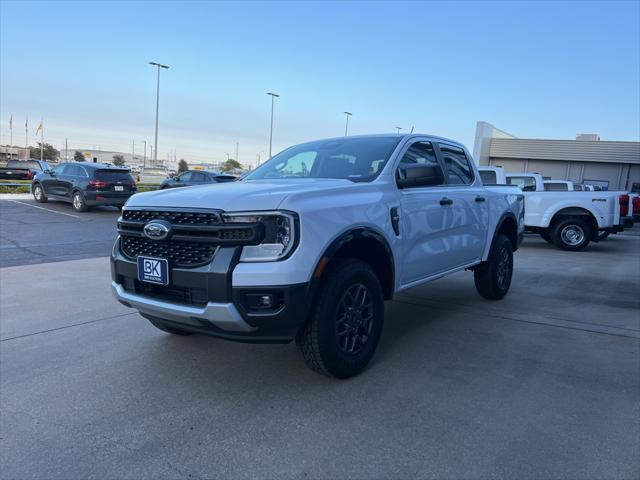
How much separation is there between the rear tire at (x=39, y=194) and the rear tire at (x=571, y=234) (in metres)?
16.7

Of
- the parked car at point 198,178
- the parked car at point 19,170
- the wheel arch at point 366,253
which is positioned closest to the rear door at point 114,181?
the parked car at point 198,178

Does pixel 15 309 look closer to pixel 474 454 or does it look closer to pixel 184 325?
pixel 184 325

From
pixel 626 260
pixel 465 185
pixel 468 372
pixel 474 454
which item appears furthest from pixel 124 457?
pixel 626 260

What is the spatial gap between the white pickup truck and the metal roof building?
2340 centimetres

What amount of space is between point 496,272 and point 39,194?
17.0m

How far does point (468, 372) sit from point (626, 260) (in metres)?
9.18

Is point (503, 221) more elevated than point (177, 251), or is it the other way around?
point (503, 221)

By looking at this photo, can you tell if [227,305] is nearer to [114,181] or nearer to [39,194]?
[114,181]

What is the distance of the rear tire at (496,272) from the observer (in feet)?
19.6

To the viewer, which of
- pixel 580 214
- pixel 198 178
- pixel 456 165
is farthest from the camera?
pixel 198 178

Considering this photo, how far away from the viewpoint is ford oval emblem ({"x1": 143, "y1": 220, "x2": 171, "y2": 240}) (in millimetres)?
3186

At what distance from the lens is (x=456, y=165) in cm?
541

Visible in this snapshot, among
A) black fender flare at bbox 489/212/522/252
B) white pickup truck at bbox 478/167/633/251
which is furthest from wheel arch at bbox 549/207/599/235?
black fender flare at bbox 489/212/522/252

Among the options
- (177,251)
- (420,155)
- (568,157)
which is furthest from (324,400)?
(568,157)
